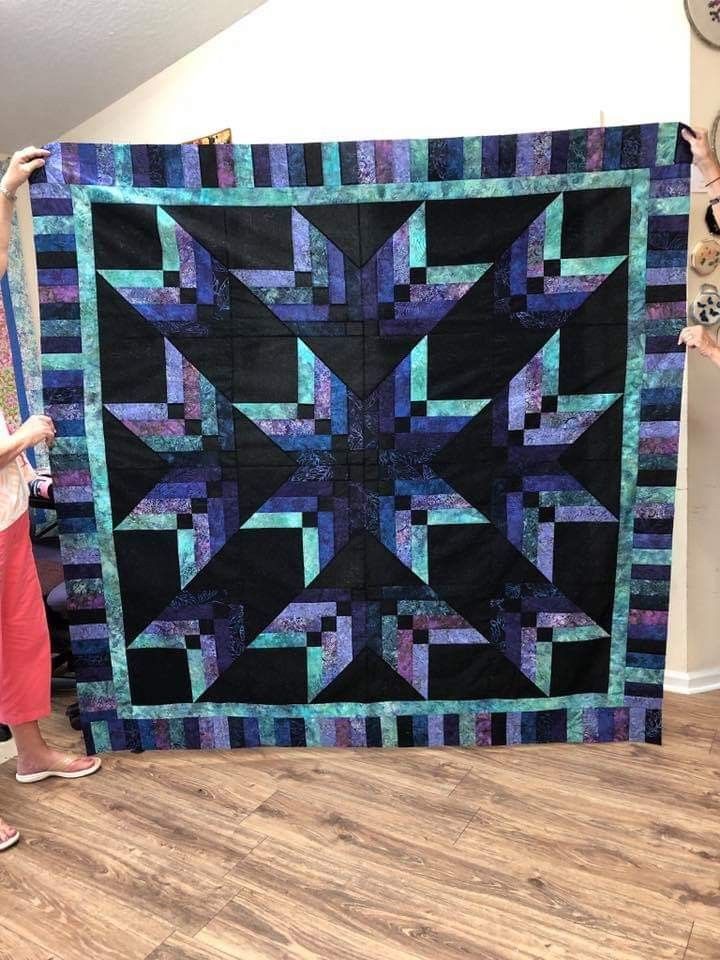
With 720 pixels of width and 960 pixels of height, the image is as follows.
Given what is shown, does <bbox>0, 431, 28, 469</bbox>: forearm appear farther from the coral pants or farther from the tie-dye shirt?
the coral pants

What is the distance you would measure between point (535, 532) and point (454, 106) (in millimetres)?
1335

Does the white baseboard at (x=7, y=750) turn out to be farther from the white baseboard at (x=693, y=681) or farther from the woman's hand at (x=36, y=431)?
the white baseboard at (x=693, y=681)

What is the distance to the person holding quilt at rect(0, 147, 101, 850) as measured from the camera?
1706 millimetres

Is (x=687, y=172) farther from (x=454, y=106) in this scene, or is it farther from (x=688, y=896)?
(x=688, y=896)

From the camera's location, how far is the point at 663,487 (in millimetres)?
1856

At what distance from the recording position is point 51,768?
1.90 m

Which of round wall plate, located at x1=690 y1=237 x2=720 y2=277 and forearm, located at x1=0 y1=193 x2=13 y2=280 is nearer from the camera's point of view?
forearm, located at x1=0 y1=193 x2=13 y2=280

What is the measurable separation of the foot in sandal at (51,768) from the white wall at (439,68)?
6.78ft

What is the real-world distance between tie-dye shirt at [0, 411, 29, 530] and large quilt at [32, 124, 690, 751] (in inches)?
4.9

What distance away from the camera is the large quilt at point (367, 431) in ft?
5.80

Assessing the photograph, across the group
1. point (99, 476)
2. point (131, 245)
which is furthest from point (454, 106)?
point (99, 476)

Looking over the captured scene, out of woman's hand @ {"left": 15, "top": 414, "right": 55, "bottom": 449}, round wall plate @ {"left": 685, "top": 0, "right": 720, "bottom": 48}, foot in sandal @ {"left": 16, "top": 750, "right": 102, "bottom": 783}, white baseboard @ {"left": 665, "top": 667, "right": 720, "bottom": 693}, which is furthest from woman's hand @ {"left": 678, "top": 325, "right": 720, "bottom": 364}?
foot in sandal @ {"left": 16, "top": 750, "right": 102, "bottom": 783}

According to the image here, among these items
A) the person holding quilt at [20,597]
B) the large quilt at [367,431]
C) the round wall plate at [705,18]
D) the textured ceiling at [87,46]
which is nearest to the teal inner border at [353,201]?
the large quilt at [367,431]

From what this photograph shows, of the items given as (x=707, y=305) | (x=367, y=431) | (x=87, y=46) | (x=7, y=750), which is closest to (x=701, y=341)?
(x=707, y=305)
